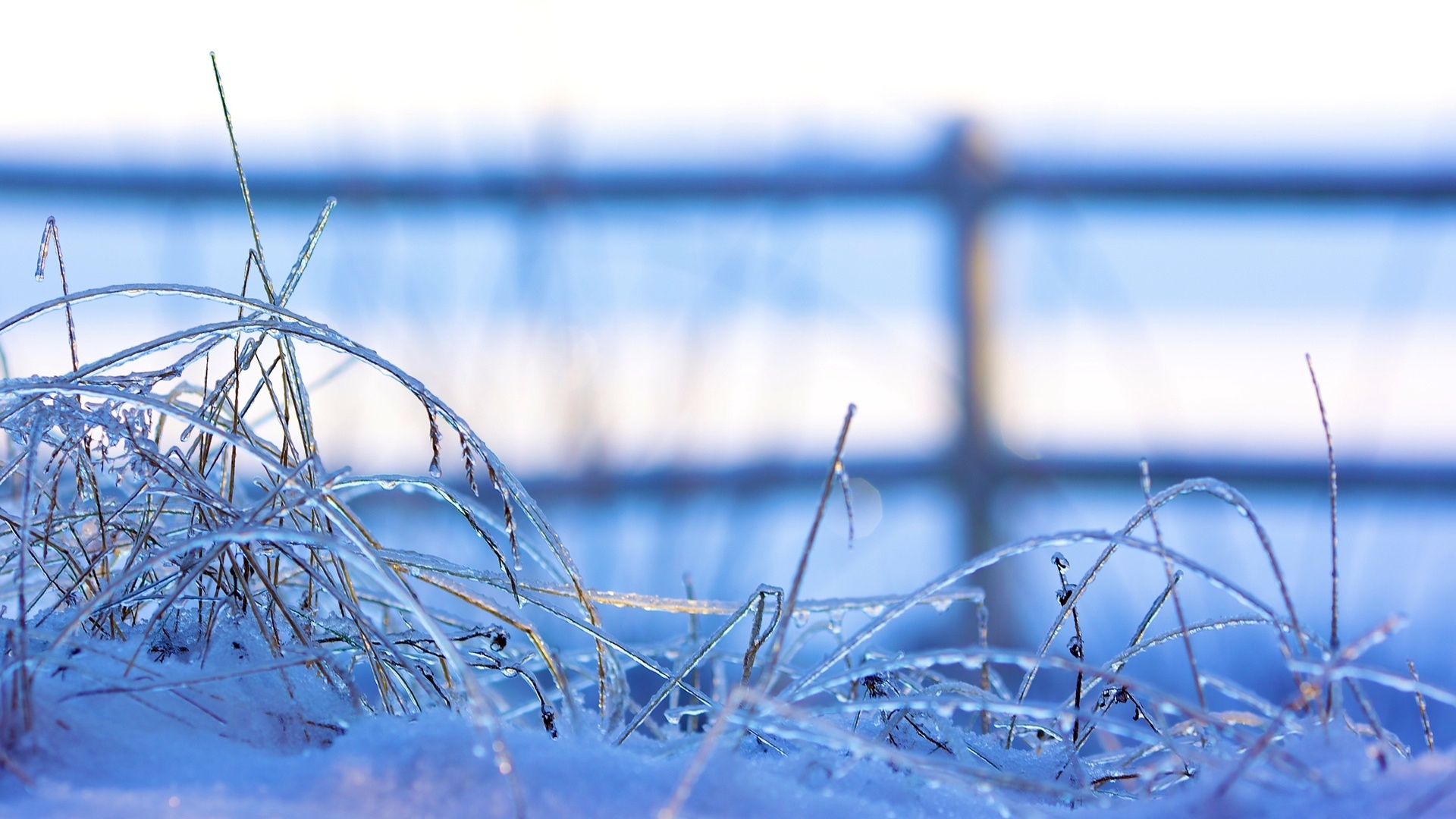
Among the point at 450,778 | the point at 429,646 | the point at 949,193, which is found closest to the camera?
the point at 450,778

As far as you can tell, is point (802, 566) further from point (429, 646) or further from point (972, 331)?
point (972, 331)

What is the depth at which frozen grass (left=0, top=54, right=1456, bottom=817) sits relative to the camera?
0.78 feet

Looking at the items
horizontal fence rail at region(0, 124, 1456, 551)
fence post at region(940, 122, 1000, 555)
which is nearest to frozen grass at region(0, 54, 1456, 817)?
horizontal fence rail at region(0, 124, 1456, 551)

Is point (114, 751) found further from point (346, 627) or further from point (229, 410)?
point (229, 410)

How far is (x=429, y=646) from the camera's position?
366 mm

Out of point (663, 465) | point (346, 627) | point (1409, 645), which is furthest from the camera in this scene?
point (663, 465)

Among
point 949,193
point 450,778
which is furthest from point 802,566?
point 949,193

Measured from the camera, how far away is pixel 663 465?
124cm

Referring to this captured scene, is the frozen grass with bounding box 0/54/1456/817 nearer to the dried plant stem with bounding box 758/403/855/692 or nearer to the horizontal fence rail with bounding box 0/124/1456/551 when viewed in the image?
the dried plant stem with bounding box 758/403/855/692

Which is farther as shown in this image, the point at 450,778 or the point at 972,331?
the point at 972,331

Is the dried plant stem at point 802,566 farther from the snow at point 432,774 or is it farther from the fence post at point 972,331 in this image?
the fence post at point 972,331

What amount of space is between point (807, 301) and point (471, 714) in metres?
0.91

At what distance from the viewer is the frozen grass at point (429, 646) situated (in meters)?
0.24

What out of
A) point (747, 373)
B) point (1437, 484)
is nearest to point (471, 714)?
point (747, 373)
